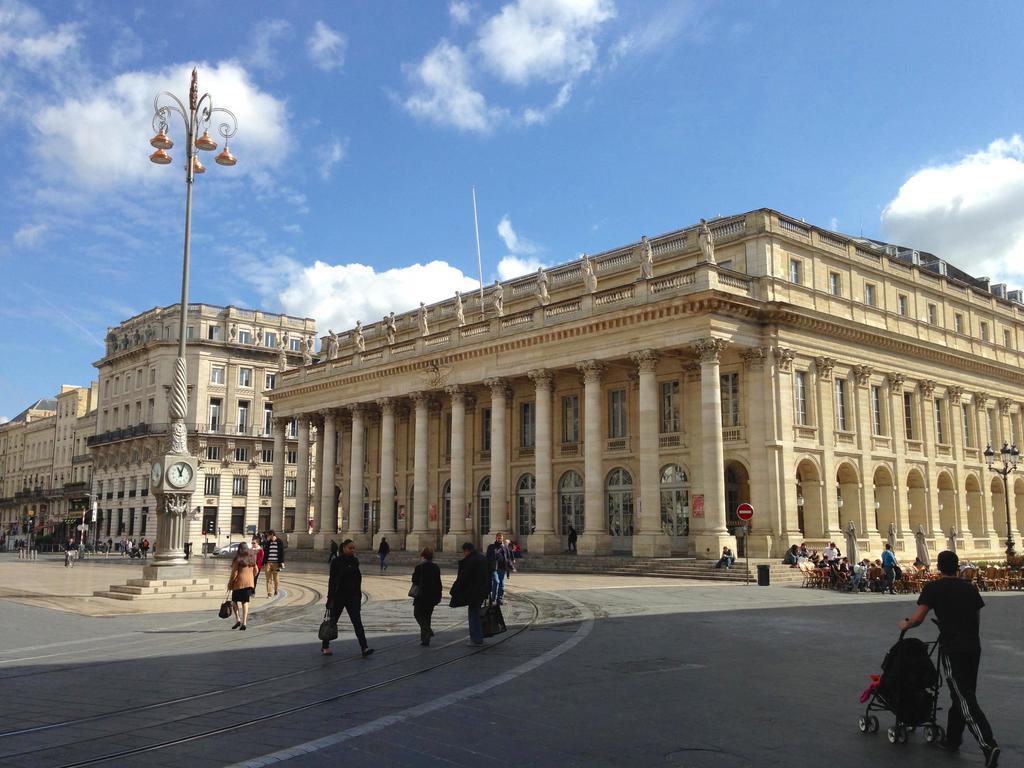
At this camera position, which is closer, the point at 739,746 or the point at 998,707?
the point at 739,746

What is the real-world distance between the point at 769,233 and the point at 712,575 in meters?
15.4

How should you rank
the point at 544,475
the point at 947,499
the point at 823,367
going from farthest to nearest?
the point at 947,499
the point at 544,475
the point at 823,367

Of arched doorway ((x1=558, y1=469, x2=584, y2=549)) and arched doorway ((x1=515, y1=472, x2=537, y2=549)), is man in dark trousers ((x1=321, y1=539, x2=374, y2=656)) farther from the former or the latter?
arched doorway ((x1=515, y1=472, x2=537, y2=549))

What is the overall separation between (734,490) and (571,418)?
9.41 meters

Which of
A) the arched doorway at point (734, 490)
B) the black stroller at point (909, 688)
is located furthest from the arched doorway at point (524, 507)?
the black stroller at point (909, 688)

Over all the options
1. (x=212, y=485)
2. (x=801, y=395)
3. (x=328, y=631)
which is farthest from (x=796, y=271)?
(x=212, y=485)

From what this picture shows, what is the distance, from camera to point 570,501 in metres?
43.8

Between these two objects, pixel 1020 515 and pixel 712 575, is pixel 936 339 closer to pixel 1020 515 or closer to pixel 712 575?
pixel 1020 515

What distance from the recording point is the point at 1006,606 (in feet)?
74.1

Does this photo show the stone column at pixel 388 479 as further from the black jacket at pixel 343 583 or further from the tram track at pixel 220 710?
the black jacket at pixel 343 583

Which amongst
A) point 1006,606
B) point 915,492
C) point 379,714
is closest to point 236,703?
point 379,714

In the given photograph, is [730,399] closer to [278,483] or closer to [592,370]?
[592,370]

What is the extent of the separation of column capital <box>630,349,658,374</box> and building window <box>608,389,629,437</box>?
16.7 ft

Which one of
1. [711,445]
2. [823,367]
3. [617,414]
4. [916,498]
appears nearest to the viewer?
[711,445]
